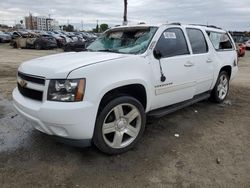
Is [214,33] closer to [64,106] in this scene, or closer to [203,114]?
[203,114]

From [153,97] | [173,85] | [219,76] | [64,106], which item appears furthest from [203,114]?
[64,106]

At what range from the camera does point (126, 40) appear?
4.65 m

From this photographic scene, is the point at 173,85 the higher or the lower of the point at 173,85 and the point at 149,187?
the higher

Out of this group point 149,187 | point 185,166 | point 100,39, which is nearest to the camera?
point 149,187

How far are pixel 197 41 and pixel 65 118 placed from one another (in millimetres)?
3146

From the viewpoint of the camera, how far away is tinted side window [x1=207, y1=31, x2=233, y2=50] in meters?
5.90

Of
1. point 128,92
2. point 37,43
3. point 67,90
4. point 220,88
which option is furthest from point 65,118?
point 37,43

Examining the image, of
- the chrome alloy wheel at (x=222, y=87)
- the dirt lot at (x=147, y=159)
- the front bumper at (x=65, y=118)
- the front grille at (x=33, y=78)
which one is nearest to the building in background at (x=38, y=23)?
the chrome alloy wheel at (x=222, y=87)

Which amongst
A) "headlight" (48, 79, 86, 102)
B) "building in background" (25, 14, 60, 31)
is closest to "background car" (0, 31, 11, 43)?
"headlight" (48, 79, 86, 102)

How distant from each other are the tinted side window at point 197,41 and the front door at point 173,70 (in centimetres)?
27

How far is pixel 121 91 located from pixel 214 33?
3112mm

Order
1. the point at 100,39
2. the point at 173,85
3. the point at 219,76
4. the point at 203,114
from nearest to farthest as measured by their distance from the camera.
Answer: the point at 173,85
the point at 100,39
the point at 203,114
the point at 219,76

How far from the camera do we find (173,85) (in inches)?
177

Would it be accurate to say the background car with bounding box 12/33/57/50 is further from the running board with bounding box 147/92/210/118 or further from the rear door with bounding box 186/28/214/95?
the running board with bounding box 147/92/210/118
